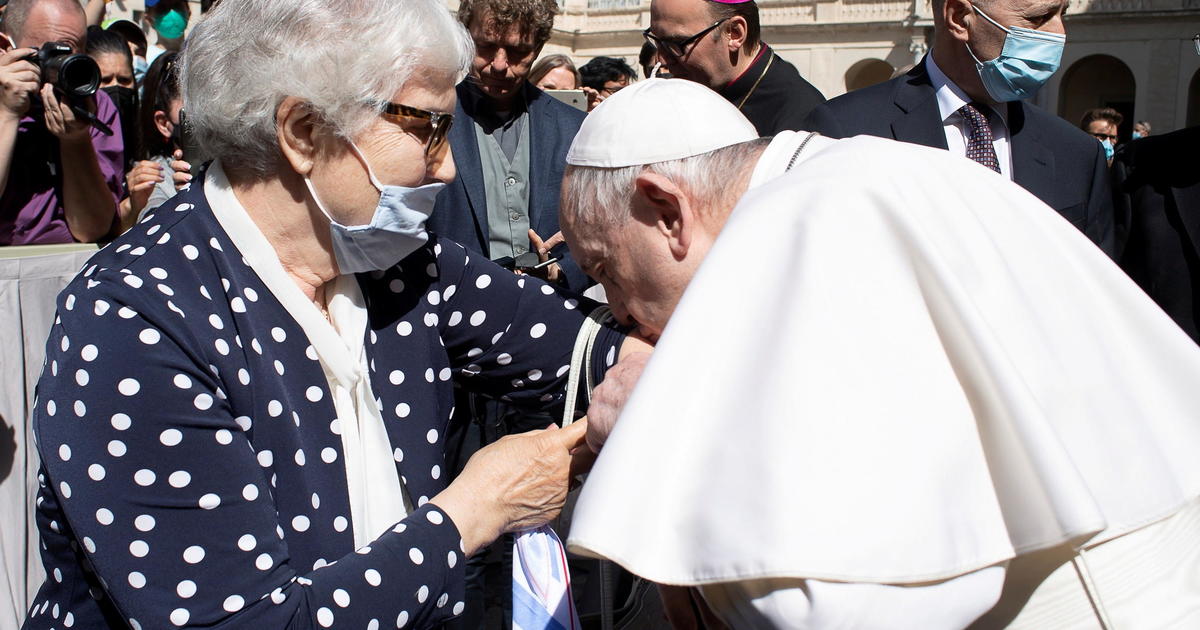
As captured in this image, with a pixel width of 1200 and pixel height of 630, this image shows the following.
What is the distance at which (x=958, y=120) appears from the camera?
3477mm

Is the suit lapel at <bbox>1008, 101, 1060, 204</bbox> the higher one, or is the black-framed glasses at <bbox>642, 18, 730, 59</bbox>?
the black-framed glasses at <bbox>642, 18, 730, 59</bbox>

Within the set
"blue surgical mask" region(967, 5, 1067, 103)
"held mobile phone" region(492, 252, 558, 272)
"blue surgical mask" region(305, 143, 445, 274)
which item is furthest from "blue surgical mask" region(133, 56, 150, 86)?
"blue surgical mask" region(305, 143, 445, 274)

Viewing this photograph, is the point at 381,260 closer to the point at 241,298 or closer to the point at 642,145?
the point at 241,298

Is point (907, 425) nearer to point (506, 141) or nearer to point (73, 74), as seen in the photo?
point (506, 141)

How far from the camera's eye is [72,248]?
3469 millimetres

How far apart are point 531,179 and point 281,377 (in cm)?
221

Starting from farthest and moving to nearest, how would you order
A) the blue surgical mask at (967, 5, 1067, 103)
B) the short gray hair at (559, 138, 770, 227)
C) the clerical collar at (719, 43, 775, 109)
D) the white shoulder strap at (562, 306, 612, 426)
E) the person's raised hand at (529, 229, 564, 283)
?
the clerical collar at (719, 43, 775, 109) < the person's raised hand at (529, 229, 564, 283) < the blue surgical mask at (967, 5, 1067, 103) < the white shoulder strap at (562, 306, 612, 426) < the short gray hair at (559, 138, 770, 227)

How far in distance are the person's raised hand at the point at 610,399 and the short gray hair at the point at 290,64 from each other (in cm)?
68

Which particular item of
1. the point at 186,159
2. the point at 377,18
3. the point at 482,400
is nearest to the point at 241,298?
the point at 377,18

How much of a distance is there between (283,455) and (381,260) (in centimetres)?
45

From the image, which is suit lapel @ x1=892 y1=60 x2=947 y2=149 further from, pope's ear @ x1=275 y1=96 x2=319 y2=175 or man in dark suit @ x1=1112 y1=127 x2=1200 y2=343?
pope's ear @ x1=275 y1=96 x2=319 y2=175

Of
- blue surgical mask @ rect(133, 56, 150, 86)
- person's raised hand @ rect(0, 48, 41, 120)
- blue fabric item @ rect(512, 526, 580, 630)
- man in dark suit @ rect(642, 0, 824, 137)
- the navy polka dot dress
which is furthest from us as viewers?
blue surgical mask @ rect(133, 56, 150, 86)

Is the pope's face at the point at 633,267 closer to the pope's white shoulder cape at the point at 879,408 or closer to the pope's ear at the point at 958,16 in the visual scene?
the pope's white shoulder cape at the point at 879,408

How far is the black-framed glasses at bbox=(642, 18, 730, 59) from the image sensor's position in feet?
13.1
